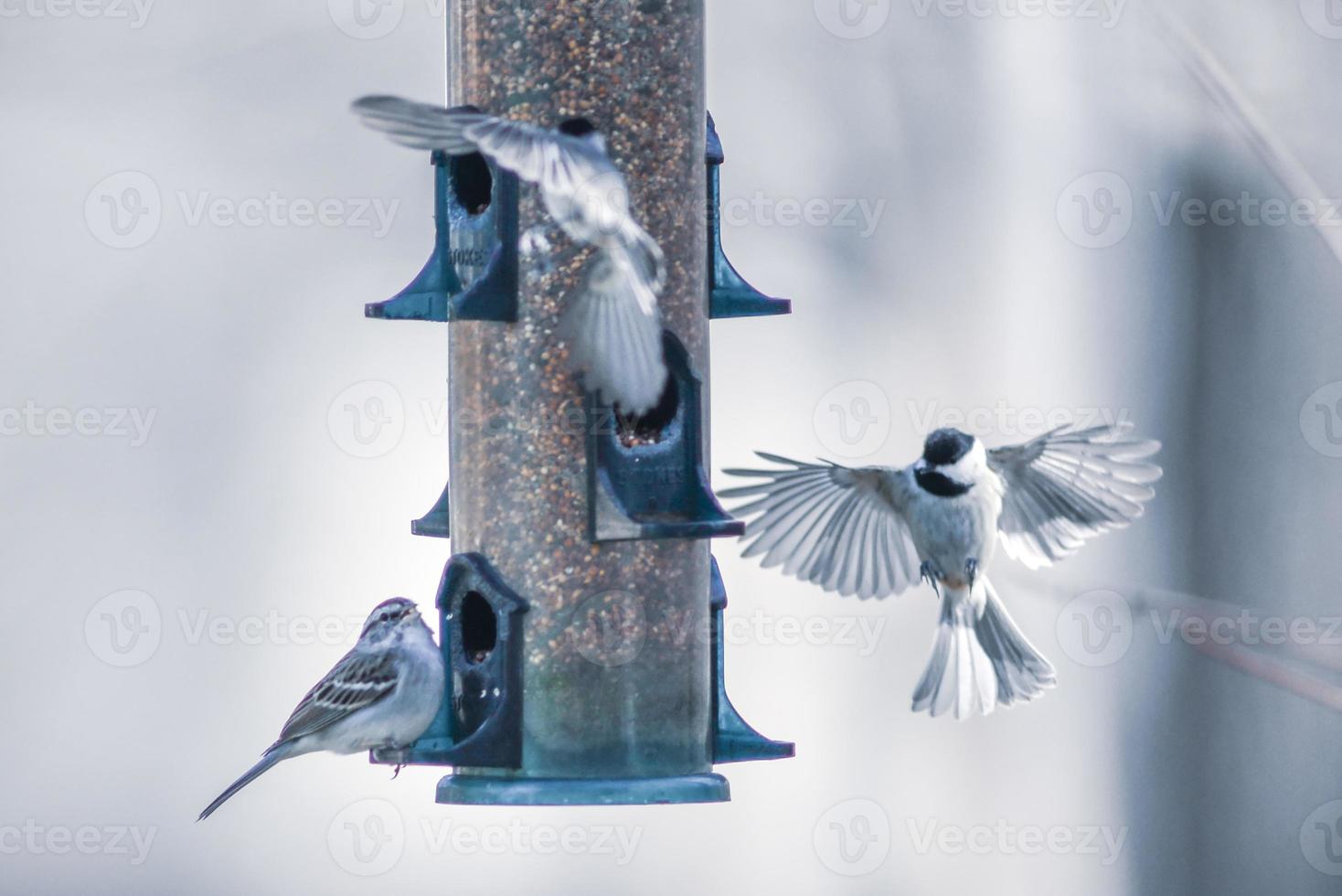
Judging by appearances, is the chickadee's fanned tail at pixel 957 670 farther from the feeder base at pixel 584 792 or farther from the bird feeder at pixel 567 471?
the feeder base at pixel 584 792

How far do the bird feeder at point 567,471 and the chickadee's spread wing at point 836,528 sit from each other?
843mm

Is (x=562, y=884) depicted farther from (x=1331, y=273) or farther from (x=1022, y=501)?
(x=1331, y=273)

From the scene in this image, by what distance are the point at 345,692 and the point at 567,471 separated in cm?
112

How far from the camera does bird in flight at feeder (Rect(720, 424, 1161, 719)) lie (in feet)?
21.7

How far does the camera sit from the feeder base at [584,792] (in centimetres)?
529

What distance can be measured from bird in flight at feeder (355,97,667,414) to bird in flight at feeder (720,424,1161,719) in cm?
98

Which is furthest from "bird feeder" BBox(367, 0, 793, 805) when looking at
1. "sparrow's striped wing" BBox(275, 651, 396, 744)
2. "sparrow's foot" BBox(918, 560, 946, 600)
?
"sparrow's foot" BBox(918, 560, 946, 600)

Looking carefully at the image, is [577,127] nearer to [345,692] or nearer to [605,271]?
[605,271]

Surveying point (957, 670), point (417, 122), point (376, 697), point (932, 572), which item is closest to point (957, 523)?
point (932, 572)

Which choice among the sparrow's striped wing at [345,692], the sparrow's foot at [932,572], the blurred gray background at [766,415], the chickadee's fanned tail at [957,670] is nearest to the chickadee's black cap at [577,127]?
the sparrow's striped wing at [345,692]

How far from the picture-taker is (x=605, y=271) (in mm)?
5594

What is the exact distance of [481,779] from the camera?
18.0 ft

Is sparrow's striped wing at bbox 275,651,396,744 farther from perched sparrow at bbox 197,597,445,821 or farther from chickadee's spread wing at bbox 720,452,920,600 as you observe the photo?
chickadee's spread wing at bbox 720,452,920,600

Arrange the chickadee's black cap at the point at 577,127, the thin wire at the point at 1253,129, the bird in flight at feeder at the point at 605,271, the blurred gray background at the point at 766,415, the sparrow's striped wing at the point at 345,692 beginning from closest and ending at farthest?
the thin wire at the point at 1253,129 → the bird in flight at feeder at the point at 605,271 → the chickadee's black cap at the point at 577,127 → the sparrow's striped wing at the point at 345,692 → the blurred gray background at the point at 766,415
